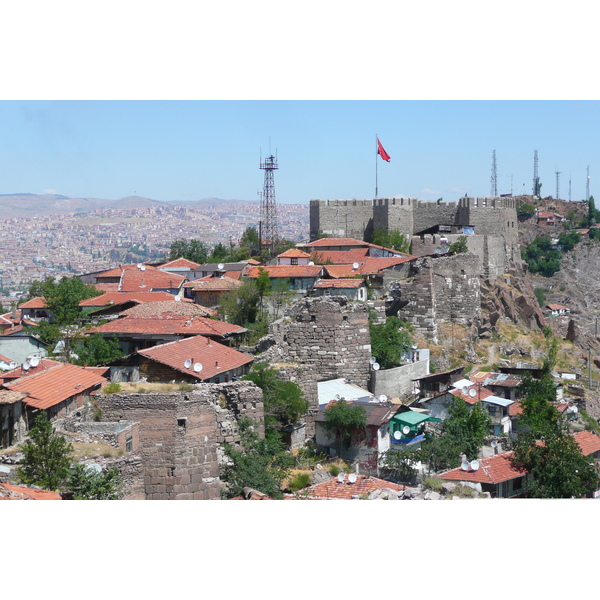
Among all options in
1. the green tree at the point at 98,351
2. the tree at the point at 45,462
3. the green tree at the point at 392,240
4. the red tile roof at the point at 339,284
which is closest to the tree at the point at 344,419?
the green tree at the point at 98,351

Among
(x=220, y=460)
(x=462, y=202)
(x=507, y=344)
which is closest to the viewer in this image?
(x=220, y=460)

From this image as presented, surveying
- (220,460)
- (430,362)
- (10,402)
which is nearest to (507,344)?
(430,362)

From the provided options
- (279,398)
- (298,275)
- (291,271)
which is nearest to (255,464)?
(279,398)

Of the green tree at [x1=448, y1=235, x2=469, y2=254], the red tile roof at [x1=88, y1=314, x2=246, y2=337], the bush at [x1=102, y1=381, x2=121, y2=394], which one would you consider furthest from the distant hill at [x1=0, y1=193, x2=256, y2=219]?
the bush at [x1=102, y1=381, x2=121, y2=394]

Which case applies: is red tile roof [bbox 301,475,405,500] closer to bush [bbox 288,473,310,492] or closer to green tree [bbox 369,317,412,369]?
bush [bbox 288,473,310,492]

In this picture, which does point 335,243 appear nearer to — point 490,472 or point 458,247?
point 458,247

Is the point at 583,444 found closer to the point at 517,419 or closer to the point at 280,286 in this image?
the point at 517,419

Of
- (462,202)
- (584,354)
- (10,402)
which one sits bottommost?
(584,354)
